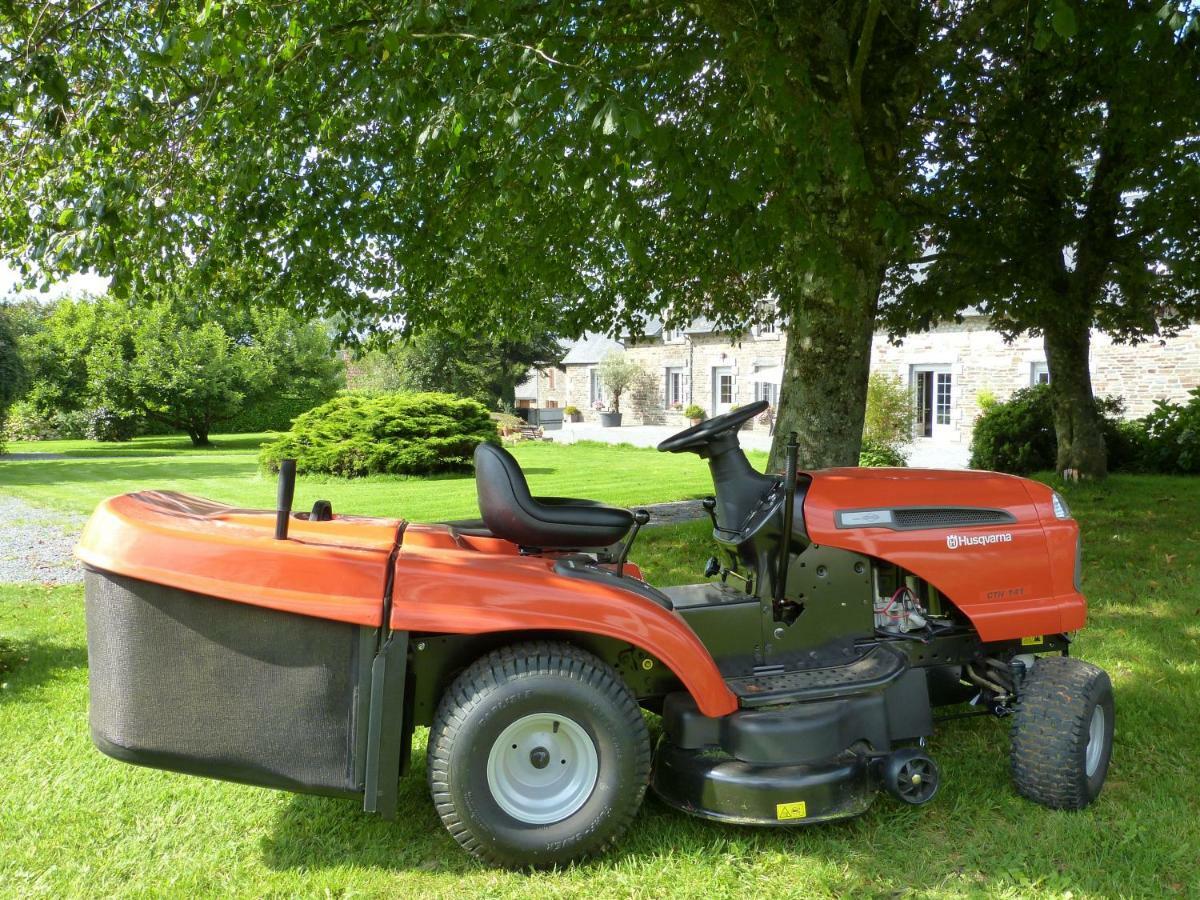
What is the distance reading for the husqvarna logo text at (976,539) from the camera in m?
3.38

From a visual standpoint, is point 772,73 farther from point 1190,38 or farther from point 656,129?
point 1190,38

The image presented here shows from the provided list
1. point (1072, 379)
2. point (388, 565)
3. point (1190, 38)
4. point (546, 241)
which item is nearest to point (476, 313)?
point (546, 241)

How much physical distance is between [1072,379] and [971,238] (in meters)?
4.97

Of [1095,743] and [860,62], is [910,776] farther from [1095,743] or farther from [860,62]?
[860,62]

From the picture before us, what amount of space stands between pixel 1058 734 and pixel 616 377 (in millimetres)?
32792

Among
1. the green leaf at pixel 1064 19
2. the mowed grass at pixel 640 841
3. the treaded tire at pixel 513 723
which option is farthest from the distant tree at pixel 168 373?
the treaded tire at pixel 513 723

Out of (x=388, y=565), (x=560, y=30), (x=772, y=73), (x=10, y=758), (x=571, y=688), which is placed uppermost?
(x=560, y=30)

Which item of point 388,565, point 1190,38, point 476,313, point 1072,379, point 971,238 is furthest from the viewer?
point 1072,379

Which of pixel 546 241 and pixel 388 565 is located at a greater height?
pixel 546 241

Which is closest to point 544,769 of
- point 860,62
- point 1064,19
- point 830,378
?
point 1064,19

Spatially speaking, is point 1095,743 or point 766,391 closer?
point 1095,743

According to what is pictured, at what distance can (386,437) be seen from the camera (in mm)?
16953

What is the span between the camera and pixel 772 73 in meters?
5.20

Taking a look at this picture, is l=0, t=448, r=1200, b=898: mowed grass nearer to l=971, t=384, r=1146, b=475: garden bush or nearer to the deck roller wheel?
the deck roller wheel
